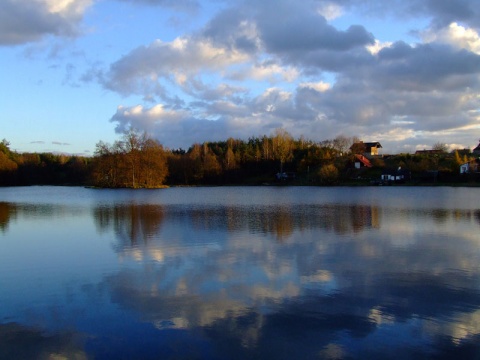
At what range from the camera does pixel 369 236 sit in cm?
1720

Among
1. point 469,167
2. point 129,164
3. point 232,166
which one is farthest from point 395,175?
point 129,164

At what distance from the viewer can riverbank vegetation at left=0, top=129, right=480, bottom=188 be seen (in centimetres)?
7025

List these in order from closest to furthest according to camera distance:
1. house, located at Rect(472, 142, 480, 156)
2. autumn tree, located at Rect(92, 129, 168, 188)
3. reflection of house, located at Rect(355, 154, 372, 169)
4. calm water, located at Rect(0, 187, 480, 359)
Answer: calm water, located at Rect(0, 187, 480, 359), autumn tree, located at Rect(92, 129, 168, 188), reflection of house, located at Rect(355, 154, 372, 169), house, located at Rect(472, 142, 480, 156)

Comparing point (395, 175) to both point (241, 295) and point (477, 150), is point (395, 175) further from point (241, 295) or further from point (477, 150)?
point (241, 295)

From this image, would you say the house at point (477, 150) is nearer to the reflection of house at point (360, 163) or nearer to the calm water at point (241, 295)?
the reflection of house at point (360, 163)

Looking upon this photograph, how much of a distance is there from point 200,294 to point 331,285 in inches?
117

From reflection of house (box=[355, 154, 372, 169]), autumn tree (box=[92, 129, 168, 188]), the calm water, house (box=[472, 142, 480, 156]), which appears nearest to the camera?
the calm water

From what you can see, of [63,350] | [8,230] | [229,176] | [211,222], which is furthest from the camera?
[229,176]

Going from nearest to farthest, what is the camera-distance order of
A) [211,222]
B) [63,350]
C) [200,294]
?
[63,350]
[200,294]
[211,222]

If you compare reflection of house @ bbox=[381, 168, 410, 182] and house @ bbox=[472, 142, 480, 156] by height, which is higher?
house @ bbox=[472, 142, 480, 156]

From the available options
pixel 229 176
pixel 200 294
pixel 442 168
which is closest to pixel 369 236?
pixel 200 294

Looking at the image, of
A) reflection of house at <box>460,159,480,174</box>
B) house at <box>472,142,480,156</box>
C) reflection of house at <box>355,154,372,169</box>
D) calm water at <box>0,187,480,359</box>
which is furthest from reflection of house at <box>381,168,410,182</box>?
calm water at <box>0,187,480,359</box>

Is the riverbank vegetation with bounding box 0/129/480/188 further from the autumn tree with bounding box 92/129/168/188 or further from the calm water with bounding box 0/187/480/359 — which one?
the calm water with bounding box 0/187/480/359

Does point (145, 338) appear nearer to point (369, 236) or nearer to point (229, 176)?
point (369, 236)
